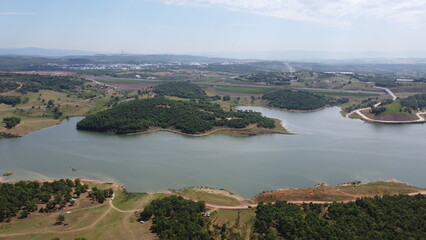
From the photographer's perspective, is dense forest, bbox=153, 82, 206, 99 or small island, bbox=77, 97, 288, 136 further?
dense forest, bbox=153, 82, 206, 99

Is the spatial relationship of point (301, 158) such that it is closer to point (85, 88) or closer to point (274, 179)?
point (274, 179)

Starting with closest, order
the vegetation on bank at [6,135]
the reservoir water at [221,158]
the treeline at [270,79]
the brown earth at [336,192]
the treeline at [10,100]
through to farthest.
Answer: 1. the brown earth at [336,192]
2. the reservoir water at [221,158]
3. the vegetation on bank at [6,135]
4. the treeline at [10,100]
5. the treeline at [270,79]

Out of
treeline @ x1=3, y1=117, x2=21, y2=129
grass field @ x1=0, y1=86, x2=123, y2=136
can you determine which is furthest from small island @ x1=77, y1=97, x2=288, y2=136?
treeline @ x1=3, y1=117, x2=21, y2=129

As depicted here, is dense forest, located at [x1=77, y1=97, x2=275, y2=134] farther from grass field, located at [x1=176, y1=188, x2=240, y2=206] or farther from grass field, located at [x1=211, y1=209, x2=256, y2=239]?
grass field, located at [x1=211, y1=209, x2=256, y2=239]

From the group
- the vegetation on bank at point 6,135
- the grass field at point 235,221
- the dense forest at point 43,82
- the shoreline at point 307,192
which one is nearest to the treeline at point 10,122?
the vegetation on bank at point 6,135

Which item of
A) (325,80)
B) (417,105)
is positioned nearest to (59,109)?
(417,105)

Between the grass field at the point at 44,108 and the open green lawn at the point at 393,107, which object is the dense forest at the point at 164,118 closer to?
the grass field at the point at 44,108
